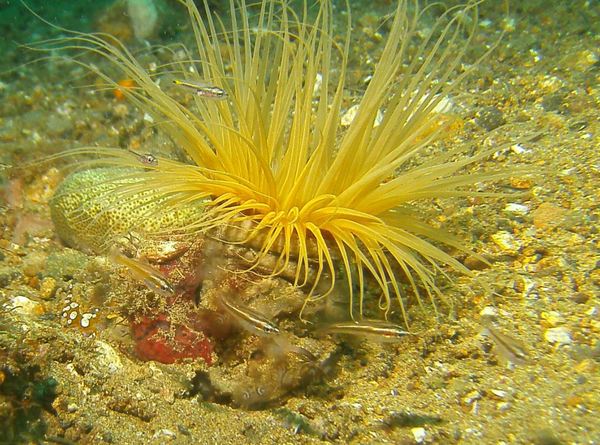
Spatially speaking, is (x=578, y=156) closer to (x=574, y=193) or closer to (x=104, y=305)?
(x=574, y=193)

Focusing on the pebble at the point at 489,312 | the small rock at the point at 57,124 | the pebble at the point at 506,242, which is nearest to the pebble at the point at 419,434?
the pebble at the point at 489,312

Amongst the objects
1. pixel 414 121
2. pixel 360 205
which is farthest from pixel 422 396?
pixel 414 121

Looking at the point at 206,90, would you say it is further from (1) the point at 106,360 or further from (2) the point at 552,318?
(2) the point at 552,318

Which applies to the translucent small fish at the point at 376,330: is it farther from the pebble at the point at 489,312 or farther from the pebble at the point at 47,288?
the pebble at the point at 47,288

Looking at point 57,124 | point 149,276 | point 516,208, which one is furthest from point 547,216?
point 57,124

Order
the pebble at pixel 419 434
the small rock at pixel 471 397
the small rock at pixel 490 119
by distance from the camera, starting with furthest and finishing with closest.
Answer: the small rock at pixel 490 119, the small rock at pixel 471 397, the pebble at pixel 419 434

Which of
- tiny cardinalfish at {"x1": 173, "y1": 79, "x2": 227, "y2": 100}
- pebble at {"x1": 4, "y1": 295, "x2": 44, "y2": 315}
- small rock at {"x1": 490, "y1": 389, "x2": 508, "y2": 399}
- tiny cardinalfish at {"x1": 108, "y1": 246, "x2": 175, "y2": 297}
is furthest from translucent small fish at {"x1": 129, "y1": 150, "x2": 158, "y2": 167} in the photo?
small rock at {"x1": 490, "y1": 389, "x2": 508, "y2": 399}

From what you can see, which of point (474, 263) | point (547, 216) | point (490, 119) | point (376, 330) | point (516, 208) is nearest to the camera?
point (376, 330)
